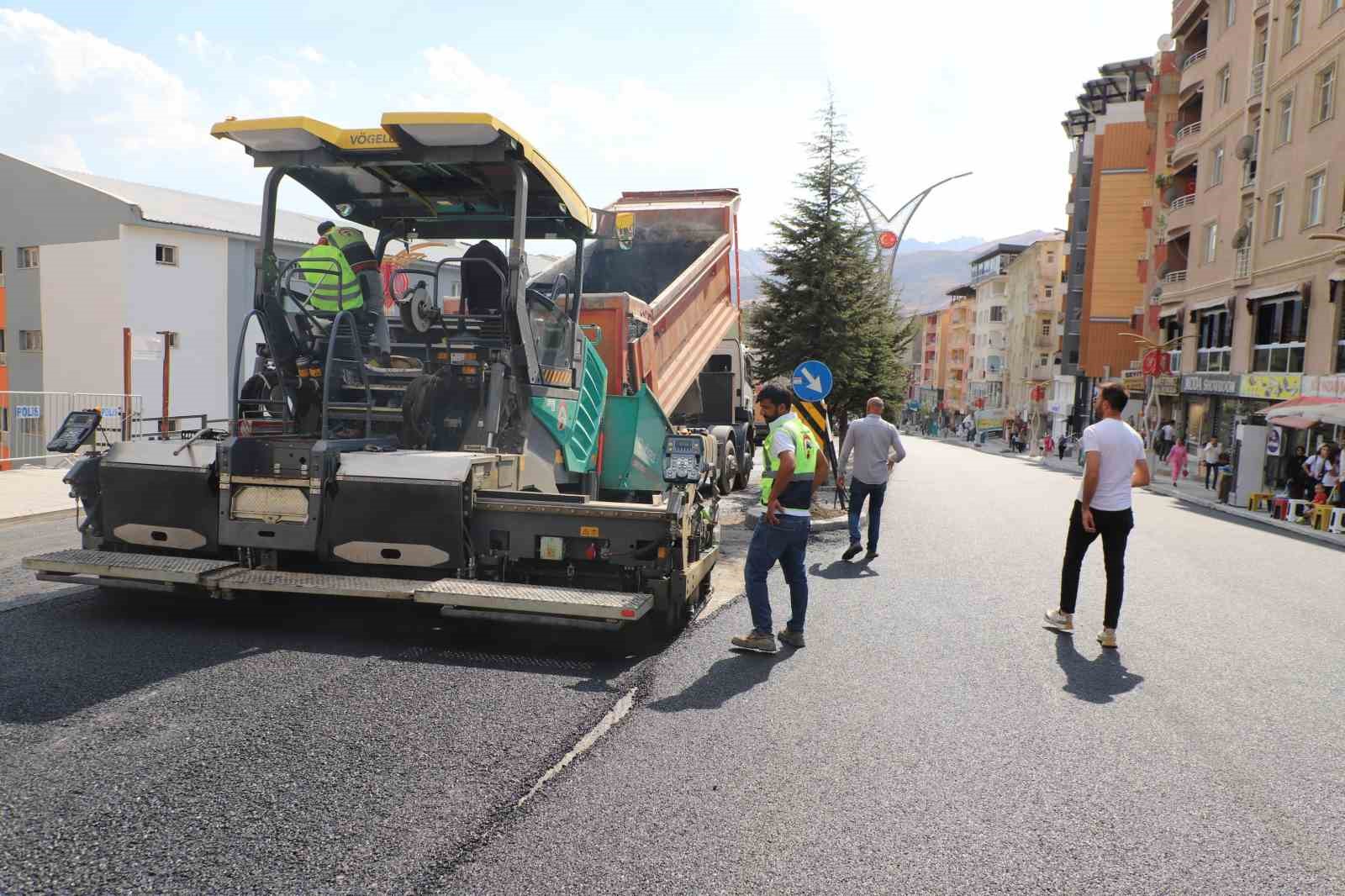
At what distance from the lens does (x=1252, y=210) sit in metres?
28.9

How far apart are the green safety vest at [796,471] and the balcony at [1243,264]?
27648 mm

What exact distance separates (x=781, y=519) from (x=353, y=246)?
11.2ft

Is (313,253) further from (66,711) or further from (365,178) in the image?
(66,711)

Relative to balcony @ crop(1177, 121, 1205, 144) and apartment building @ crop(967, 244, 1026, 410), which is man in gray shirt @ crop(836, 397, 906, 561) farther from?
apartment building @ crop(967, 244, 1026, 410)

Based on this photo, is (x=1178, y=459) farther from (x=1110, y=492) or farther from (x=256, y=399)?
(x=256, y=399)

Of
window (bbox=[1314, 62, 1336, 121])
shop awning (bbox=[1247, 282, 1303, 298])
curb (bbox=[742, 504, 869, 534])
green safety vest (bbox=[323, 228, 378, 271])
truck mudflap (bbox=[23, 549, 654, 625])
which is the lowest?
curb (bbox=[742, 504, 869, 534])

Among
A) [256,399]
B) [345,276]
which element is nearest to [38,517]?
[256,399]

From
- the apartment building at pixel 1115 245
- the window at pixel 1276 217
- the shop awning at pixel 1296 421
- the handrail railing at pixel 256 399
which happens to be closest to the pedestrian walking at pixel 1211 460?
the shop awning at pixel 1296 421

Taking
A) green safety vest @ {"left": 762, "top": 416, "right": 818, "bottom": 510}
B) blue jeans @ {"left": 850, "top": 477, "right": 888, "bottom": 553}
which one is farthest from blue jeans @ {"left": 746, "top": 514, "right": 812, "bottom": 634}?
blue jeans @ {"left": 850, "top": 477, "right": 888, "bottom": 553}

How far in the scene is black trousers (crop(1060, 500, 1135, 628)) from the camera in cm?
630

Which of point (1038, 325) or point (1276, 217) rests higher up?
point (1038, 325)

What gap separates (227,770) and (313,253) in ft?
12.1

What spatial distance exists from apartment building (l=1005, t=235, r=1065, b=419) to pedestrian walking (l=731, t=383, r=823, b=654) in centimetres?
6492

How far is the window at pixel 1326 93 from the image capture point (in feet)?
76.4
